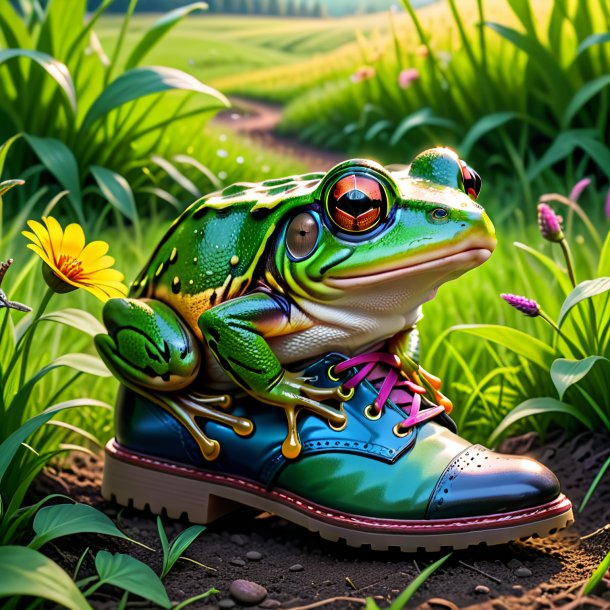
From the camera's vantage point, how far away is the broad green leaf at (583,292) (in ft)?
5.09

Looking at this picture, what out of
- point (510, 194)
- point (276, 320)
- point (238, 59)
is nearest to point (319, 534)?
point (276, 320)

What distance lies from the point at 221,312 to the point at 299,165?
3.32 meters

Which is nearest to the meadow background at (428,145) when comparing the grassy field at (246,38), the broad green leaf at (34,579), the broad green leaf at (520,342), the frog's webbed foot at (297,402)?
the broad green leaf at (520,342)

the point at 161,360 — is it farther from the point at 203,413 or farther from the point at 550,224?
the point at 550,224

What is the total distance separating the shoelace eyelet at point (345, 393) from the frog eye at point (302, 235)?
247mm

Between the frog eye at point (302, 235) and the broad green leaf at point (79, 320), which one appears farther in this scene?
the broad green leaf at point (79, 320)

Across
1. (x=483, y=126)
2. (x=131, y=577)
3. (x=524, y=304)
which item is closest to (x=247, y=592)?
(x=131, y=577)

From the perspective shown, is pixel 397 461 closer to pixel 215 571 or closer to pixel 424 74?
pixel 215 571

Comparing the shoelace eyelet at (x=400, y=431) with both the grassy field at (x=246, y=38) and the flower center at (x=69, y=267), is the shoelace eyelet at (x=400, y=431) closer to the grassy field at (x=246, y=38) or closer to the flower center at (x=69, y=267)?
the flower center at (x=69, y=267)

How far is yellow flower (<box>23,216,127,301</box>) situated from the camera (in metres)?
1.39

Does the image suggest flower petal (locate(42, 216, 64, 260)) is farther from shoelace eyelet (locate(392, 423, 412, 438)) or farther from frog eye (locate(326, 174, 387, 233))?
shoelace eyelet (locate(392, 423, 412, 438))

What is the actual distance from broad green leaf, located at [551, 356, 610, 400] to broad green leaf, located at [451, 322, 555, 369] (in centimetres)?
18

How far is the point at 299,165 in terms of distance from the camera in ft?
15.4

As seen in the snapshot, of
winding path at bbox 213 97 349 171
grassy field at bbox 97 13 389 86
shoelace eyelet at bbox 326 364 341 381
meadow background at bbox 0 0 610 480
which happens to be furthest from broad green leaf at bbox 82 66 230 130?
grassy field at bbox 97 13 389 86
